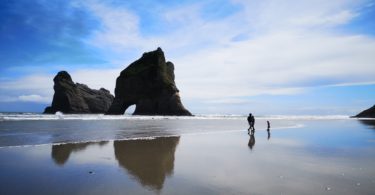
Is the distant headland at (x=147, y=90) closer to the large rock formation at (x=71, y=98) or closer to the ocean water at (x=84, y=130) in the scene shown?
the large rock formation at (x=71, y=98)

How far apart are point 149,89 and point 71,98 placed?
38.8m

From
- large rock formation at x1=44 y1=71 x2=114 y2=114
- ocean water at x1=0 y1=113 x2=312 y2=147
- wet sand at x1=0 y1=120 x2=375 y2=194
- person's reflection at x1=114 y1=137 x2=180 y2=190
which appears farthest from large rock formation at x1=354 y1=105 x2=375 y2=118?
large rock formation at x1=44 y1=71 x2=114 y2=114

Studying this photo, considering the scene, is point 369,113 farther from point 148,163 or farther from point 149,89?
point 148,163

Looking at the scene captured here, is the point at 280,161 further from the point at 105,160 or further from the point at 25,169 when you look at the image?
the point at 25,169

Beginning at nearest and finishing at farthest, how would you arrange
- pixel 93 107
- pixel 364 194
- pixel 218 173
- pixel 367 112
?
1. pixel 364 194
2. pixel 218 173
3. pixel 367 112
4. pixel 93 107

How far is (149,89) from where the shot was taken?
3462 inches

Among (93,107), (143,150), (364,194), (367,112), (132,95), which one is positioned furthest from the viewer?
(93,107)

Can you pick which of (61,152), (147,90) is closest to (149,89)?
(147,90)

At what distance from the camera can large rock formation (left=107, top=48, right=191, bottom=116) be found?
270ft

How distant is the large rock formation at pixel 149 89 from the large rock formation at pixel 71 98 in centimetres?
2629

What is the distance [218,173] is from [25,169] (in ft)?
17.9

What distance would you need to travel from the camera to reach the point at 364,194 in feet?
19.3

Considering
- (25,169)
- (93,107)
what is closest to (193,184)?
(25,169)

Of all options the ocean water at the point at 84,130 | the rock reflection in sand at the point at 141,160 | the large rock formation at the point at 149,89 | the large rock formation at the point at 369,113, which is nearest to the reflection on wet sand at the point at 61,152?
the rock reflection in sand at the point at 141,160
